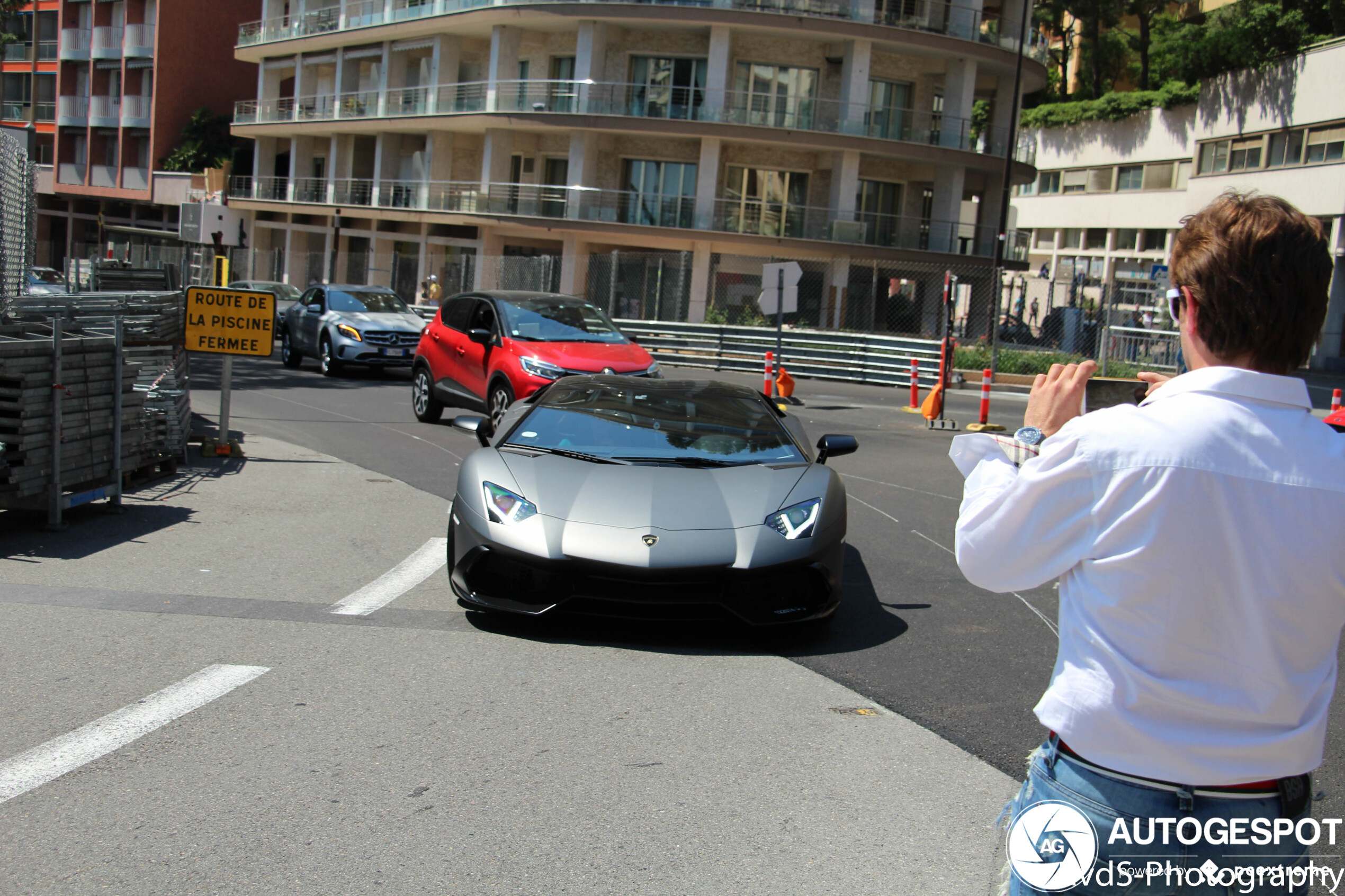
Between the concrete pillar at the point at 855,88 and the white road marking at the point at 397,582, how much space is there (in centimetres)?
Result: 3401

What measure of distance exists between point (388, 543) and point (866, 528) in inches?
149

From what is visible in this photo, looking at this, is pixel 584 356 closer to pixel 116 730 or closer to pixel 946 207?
pixel 116 730

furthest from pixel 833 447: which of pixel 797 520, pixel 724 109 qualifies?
pixel 724 109

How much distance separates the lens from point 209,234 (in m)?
18.5

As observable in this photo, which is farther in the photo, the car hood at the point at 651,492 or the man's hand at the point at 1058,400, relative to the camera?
the car hood at the point at 651,492

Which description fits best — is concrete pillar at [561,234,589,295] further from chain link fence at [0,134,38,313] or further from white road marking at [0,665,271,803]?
white road marking at [0,665,271,803]

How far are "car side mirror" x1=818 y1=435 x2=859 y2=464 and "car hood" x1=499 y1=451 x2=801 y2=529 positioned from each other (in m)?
0.50

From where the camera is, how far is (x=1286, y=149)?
4278 centimetres

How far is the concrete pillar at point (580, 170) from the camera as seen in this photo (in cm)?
A: 4116

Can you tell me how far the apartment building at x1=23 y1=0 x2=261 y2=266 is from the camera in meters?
59.2

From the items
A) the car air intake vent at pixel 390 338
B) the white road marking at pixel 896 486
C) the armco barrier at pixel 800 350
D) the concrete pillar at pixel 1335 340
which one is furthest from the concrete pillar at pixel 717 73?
the white road marking at pixel 896 486

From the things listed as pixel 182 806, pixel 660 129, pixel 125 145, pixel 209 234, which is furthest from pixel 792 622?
pixel 125 145

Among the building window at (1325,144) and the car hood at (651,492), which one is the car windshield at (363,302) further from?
the building window at (1325,144)

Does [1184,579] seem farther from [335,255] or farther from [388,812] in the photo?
[335,255]
